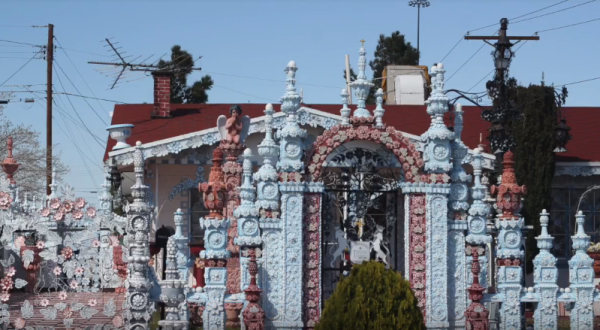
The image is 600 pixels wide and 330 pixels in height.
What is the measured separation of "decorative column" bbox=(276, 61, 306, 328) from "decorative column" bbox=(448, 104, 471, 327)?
2.34m

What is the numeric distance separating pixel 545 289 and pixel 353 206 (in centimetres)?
324

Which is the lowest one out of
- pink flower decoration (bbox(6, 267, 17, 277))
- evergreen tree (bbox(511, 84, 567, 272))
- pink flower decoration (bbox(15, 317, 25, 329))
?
pink flower decoration (bbox(15, 317, 25, 329))

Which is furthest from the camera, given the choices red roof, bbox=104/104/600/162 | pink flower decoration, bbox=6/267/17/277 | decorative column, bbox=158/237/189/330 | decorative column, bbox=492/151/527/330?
red roof, bbox=104/104/600/162

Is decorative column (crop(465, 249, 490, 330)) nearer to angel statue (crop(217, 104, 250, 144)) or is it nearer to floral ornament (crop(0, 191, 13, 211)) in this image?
angel statue (crop(217, 104, 250, 144))

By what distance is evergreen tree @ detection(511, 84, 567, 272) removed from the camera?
23094 mm

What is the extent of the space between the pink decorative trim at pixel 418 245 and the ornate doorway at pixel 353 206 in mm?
454

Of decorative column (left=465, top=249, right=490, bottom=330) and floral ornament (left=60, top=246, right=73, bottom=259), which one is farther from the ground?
floral ornament (left=60, top=246, right=73, bottom=259)

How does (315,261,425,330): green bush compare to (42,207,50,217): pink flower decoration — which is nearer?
(315,261,425,330): green bush

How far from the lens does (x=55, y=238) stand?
51.8ft

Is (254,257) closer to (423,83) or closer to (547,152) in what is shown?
(547,152)

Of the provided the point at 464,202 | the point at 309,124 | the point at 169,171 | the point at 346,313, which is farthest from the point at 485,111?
the point at 346,313

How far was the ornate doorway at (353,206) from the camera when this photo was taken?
57.7 ft

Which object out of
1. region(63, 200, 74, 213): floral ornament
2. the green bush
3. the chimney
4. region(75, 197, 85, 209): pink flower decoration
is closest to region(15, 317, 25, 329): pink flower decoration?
region(63, 200, 74, 213): floral ornament

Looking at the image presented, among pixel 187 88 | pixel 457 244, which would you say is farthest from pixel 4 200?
pixel 187 88
